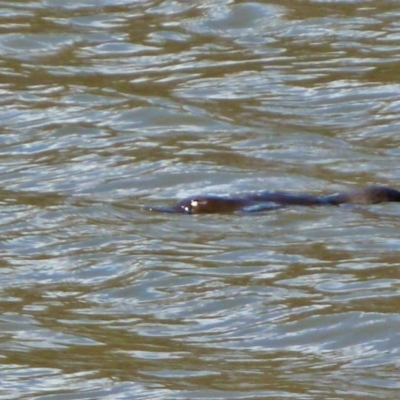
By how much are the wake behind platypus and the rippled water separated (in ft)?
0.30

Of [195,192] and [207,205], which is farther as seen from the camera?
[195,192]

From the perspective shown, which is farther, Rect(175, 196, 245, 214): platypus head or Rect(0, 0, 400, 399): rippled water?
Rect(175, 196, 245, 214): platypus head

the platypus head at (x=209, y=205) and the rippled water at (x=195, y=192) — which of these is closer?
the rippled water at (x=195, y=192)

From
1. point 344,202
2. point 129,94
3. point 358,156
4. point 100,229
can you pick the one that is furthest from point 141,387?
point 129,94

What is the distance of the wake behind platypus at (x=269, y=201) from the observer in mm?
8141

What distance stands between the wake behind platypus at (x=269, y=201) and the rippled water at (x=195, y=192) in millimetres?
92

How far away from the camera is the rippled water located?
5883 millimetres

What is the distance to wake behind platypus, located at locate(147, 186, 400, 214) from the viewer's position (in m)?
8.14

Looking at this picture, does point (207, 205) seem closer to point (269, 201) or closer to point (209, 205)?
point (209, 205)

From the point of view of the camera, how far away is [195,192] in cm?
879

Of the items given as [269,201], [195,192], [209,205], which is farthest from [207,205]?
[195,192]

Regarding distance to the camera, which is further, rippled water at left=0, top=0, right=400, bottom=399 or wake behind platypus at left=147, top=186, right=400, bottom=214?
wake behind platypus at left=147, top=186, right=400, bottom=214

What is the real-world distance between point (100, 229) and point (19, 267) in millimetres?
725

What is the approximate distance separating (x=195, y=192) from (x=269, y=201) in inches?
27.6
